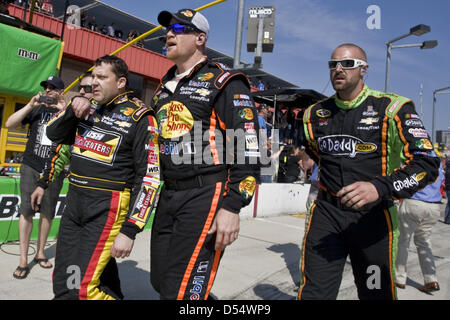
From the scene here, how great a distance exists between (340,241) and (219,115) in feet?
4.23

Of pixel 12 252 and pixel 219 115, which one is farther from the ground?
pixel 219 115

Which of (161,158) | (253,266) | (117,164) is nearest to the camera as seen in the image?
(161,158)

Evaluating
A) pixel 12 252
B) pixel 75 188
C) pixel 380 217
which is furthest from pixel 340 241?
pixel 12 252

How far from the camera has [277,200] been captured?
10156 mm

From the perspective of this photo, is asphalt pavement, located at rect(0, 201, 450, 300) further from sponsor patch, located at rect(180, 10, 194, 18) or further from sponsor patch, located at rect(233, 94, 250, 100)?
sponsor patch, located at rect(180, 10, 194, 18)

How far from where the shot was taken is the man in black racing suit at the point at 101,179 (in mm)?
2457

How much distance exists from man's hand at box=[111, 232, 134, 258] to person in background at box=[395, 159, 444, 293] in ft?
13.6

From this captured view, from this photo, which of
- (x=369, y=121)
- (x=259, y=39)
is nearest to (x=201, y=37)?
(x=369, y=121)

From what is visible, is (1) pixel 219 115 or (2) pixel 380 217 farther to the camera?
(2) pixel 380 217

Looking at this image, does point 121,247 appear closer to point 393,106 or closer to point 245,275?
point 393,106

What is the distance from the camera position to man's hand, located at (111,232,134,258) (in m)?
2.20

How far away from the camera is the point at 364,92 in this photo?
2.76m

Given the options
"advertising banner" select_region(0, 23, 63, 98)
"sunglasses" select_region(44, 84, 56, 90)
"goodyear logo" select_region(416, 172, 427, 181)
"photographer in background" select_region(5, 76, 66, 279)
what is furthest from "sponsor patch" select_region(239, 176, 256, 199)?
"advertising banner" select_region(0, 23, 63, 98)
